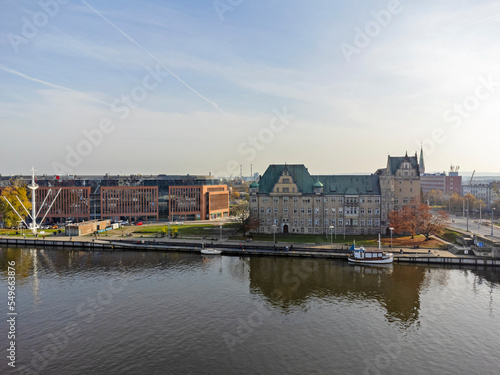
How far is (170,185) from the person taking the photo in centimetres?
15262

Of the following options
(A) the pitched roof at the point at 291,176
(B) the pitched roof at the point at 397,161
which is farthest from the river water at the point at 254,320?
(B) the pitched roof at the point at 397,161

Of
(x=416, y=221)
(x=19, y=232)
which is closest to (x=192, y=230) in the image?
(x=19, y=232)

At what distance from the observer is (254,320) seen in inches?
1953

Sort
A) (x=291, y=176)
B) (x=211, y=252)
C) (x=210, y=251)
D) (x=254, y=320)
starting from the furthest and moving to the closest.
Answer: (x=291, y=176)
(x=210, y=251)
(x=211, y=252)
(x=254, y=320)

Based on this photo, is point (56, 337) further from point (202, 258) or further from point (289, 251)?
point (289, 251)

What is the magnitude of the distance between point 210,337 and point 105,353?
12.0m

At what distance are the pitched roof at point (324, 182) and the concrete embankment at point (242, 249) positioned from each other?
88.9 ft

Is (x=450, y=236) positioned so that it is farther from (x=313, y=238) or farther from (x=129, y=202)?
(x=129, y=202)

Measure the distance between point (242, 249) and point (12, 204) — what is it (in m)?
91.7

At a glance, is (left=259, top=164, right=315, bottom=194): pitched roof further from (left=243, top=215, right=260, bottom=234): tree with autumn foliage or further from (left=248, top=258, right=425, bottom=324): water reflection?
(left=248, top=258, right=425, bottom=324): water reflection

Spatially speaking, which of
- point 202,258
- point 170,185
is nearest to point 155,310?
point 202,258

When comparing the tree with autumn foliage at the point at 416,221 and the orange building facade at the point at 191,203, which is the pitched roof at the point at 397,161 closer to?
the tree with autumn foliage at the point at 416,221

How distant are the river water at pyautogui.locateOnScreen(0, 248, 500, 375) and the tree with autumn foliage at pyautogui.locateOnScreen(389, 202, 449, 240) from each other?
20.2 meters

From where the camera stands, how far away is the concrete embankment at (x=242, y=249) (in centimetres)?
8112
